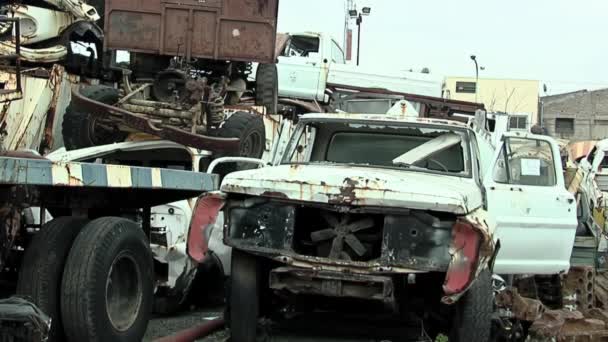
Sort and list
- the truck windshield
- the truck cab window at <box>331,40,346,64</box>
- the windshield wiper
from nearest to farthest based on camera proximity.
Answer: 1. the windshield wiper
2. the truck windshield
3. the truck cab window at <box>331,40,346,64</box>

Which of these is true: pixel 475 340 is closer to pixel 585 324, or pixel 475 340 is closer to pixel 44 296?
pixel 585 324

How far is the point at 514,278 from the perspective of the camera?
815cm

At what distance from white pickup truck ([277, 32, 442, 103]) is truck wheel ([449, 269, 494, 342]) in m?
9.10

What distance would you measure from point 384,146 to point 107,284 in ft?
9.56

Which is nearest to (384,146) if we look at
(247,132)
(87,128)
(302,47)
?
(247,132)

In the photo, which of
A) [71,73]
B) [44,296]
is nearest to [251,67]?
[71,73]

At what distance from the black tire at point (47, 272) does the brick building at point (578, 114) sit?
155 feet

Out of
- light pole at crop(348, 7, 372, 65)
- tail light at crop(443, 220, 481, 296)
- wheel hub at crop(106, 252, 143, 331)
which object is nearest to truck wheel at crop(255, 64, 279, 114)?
wheel hub at crop(106, 252, 143, 331)

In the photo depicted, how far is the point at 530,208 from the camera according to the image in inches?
278

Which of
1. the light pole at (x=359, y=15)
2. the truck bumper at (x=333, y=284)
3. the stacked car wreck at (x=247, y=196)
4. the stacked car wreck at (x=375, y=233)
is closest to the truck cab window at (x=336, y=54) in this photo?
the stacked car wreck at (x=247, y=196)

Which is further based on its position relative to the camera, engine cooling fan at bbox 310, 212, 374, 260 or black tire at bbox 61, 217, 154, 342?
engine cooling fan at bbox 310, 212, 374, 260

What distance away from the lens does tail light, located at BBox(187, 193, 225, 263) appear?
5363 mm

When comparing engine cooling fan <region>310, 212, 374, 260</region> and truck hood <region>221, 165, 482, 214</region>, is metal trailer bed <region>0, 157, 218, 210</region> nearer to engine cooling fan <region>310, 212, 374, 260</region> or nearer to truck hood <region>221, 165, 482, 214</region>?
truck hood <region>221, 165, 482, 214</region>

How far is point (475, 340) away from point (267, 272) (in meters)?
1.52
